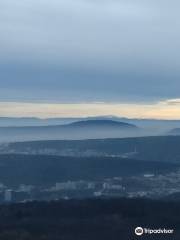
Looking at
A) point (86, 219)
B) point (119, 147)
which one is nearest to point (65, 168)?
point (119, 147)

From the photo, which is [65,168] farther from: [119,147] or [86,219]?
[86,219]

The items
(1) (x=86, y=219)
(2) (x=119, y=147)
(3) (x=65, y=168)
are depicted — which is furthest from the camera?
(2) (x=119, y=147)

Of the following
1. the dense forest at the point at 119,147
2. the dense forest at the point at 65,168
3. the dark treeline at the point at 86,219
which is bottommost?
the dark treeline at the point at 86,219

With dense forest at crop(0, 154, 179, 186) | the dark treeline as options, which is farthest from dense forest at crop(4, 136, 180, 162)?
the dark treeline

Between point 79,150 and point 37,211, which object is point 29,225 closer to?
point 37,211

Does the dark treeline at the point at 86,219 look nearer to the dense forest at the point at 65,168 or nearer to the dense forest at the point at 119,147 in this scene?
the dense forest at the point at 65,168

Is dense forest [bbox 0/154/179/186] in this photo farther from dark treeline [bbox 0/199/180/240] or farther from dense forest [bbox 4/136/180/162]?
dark treeline [bbox 0/199/180/240]

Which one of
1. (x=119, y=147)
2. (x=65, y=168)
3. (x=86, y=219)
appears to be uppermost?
(x=119, y=147)

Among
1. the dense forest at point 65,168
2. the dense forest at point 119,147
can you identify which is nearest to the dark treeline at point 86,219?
the dense forest at point 65,168
